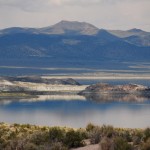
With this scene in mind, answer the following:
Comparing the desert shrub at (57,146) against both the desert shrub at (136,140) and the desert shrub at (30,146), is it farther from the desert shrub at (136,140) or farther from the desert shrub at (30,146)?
the desert shrub at (136,140)

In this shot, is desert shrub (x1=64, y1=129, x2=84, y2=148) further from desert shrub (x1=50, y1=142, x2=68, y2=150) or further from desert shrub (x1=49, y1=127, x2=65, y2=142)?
desert shrub (x1=50, y1=142, x2=68, y2=150)

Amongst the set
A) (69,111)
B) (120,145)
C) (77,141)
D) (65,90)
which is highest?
(120,145)

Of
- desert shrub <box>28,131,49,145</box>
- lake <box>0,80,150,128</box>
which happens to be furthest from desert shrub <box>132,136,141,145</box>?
lake <box>0,80,150,128</box>

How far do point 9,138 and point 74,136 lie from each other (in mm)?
3431

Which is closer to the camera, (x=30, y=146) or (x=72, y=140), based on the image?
(x=30, y=146)

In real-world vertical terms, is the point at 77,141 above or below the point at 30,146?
below

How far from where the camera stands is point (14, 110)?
308 feet

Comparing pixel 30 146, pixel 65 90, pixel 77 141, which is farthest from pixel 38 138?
pixel 65 90

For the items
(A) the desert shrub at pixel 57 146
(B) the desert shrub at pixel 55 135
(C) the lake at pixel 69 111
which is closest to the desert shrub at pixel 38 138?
(B) the desert shrub at pixel 55 135

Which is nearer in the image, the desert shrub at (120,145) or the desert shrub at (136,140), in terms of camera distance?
the desert shrub at (120,145)

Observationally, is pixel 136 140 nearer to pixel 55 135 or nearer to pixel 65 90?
pixel 55 135

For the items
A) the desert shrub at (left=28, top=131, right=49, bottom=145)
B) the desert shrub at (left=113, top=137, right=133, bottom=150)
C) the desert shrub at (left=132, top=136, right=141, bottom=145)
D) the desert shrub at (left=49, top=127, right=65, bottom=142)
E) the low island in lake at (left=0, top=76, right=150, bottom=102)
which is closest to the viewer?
→ the desert shrub at (left=113, top=137, right=133, bottom=150)

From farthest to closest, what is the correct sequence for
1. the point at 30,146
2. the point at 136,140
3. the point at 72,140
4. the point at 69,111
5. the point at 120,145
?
1. the point at 69,111
2. the point at 72,140
3. the point at 136,140
4. the point at 30,146
5. the point at 120,145

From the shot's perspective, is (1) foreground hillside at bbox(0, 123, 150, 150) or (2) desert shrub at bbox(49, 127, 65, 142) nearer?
(1) foreground hillside at bbox(0, 123, 150, 150)
